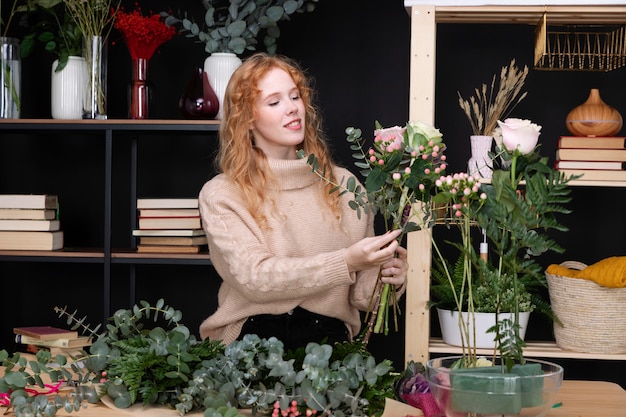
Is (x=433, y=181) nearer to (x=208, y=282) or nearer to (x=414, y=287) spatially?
(x=414, y=287)

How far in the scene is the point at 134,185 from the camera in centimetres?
382

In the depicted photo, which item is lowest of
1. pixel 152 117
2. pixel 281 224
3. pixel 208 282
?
pixel 208 282

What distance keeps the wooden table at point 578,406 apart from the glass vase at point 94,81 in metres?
2.01

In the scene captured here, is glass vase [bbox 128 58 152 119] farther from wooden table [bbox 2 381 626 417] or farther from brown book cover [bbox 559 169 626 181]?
wooden table [bbox 2 381 626 417]

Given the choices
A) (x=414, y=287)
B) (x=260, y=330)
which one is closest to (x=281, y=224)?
(x=260, y=330)

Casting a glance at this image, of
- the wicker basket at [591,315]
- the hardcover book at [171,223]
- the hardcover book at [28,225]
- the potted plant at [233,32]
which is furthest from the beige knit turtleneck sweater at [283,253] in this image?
the hardcover book at [28,225]

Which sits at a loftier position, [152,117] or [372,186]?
[152,117]

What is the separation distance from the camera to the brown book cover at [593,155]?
3.01 meters

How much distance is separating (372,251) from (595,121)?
4.71 ft

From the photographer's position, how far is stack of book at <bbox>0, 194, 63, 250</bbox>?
359 cm

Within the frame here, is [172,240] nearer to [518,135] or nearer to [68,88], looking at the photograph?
[68,88]

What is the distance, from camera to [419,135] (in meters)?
1.67

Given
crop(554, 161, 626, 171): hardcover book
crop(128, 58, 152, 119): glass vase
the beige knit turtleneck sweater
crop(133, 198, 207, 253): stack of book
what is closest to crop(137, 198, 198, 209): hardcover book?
crop(133, 198, 207, 253): stack of book

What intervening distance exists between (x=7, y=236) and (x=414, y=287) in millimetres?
1724
